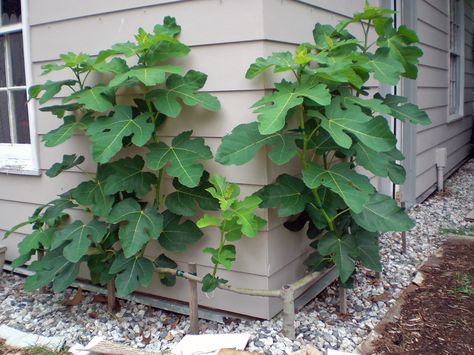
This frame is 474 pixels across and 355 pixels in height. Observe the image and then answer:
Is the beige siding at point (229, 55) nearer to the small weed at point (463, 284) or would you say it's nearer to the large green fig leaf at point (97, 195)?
the large green fig leaf at point (97, 195)

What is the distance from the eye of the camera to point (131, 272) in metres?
2.76

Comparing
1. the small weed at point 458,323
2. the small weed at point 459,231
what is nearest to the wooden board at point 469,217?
the small weed at point 459,231

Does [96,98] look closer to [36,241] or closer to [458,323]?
[36,241]

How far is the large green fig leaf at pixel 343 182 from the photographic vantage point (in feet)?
7.68

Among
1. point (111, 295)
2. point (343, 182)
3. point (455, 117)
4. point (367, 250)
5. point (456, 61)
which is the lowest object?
point (111, 295)

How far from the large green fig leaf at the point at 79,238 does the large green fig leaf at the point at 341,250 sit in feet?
4.11

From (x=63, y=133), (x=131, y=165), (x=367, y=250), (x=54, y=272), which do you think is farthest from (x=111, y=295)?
(x=367, y=250)

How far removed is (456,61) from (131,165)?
22.2 ft

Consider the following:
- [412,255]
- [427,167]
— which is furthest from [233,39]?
[427,167]

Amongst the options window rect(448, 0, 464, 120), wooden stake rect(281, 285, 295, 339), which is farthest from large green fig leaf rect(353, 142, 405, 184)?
window rect(448, 0, 464, 120)

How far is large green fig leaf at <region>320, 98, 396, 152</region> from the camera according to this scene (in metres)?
2.28

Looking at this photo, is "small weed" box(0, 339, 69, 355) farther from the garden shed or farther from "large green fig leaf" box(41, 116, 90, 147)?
"large green fig leaf" box(41, 116, 90, 147)

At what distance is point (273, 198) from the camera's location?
8.39ft

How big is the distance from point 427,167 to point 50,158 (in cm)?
439
